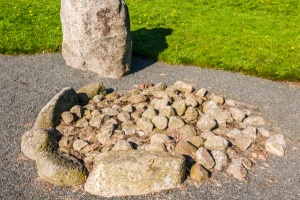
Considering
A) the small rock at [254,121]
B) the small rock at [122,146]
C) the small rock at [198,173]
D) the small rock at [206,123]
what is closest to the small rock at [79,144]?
the small rock at [122,146]

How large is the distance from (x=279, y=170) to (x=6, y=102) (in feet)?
20.1

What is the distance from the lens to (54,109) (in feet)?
23.8

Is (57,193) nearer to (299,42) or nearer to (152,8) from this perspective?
(299,42)

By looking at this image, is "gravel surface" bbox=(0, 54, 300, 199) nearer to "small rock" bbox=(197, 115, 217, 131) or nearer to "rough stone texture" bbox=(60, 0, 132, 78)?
"rough stone texture" bbox=(60, 0, 132, 78)

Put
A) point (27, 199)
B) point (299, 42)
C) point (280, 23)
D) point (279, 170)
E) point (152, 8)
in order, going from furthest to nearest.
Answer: point (152, 8)
point (280, 23)
point (299, 42)
point (279, 170)
point (27, 199)

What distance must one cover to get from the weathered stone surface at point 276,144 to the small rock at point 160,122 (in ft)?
6.69

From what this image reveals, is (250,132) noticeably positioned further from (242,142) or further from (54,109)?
(54,109)

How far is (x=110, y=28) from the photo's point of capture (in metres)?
9.62

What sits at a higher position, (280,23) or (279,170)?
(280,23)

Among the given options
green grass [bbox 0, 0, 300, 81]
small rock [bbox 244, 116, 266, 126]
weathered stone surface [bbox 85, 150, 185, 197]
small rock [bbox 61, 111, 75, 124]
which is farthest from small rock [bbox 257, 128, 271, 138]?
small rock [bbox 61, 111, 75, 124]

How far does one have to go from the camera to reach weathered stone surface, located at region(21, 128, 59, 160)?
6.46 metres

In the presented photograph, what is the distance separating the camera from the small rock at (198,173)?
6.00 meters

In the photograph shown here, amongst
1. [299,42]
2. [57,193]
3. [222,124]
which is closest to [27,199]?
[57,193]

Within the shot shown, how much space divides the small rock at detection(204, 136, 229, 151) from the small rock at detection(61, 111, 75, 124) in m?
2.77
